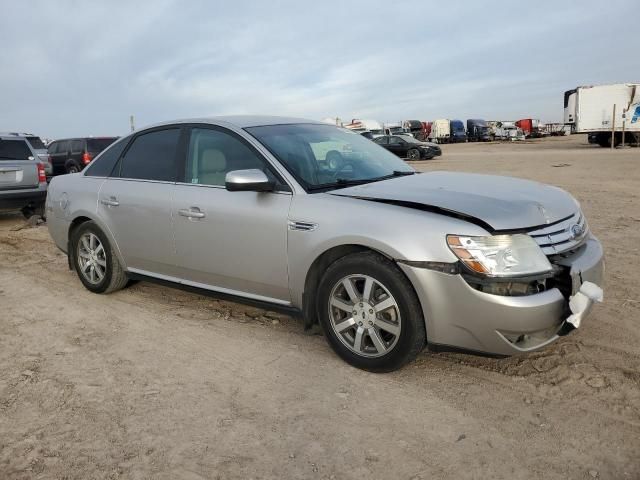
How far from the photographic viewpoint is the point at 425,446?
2.65m

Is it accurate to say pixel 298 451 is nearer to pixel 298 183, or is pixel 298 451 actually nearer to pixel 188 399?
pixel 188 399

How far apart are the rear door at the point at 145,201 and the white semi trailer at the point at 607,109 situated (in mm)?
29215

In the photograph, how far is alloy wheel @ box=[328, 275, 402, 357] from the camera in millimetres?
3277

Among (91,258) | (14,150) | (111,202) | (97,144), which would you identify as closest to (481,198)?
(111,202)

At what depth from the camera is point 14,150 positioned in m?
9.66

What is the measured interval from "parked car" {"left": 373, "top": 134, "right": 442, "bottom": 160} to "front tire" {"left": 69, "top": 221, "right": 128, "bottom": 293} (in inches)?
902

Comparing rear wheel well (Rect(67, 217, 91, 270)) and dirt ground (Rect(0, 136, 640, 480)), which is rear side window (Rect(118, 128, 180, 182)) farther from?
dirt ground (Rect(0, 136, 640, 480))

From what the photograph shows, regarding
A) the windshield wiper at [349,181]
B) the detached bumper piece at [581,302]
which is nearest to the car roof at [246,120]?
the windshield wiper at [349,181]

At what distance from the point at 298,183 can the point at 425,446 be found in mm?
1884

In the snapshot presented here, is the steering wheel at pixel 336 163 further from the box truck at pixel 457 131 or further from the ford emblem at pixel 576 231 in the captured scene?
the box truck at pixel 457 131

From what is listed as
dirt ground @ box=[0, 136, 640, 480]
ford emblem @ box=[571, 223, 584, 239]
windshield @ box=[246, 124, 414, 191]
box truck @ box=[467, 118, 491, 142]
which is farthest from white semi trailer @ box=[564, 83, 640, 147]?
ford emblem @ box=[571, 223, 584, 239]

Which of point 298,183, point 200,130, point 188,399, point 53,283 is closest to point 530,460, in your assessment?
point 188,399

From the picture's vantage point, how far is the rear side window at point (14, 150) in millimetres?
9508

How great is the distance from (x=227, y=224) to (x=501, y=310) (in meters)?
2.00
